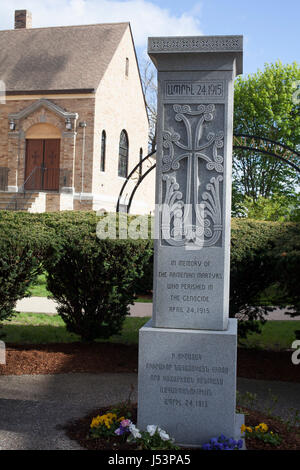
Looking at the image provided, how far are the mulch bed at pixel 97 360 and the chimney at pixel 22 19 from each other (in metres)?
26.7

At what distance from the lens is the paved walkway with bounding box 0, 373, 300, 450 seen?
4242 millimetres

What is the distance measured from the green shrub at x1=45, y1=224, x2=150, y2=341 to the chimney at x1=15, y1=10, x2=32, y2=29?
26.5 metres

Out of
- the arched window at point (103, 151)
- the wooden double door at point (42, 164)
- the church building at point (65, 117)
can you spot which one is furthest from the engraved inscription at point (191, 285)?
the arched window at point (103, 151)

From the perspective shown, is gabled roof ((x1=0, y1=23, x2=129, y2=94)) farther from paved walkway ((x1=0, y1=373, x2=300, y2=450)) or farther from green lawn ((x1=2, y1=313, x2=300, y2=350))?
paved walkway ((x1=0, y1=373, x2=300, y2=450))

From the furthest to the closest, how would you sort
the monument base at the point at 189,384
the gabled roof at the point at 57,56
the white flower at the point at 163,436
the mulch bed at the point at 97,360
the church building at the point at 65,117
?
the gabled roof at the point at 57,56
the church building at the point at 65,117
the mulch bed at the point at 97,360
the monument base at the point at 189,384
the white flower at the point at 163,436

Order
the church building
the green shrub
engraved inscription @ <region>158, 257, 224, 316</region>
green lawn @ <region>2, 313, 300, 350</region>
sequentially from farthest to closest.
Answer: the church building, green lawn @ <region>2, 313, 300, 350</region>, the green shrub, engraved inscription @ <region>158, 257, 224, 316</region>

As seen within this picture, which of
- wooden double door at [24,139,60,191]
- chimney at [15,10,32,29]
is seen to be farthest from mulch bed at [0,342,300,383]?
chimney at [15,10,32,29]

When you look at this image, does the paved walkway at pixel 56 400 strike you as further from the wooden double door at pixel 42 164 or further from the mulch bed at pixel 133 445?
the wooden double door at pixel 42 164

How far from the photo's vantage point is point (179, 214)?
14.6 feet

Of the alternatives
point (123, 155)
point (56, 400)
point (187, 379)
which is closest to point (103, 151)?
point (123, 155)

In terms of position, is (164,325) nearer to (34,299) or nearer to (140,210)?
(34,299)

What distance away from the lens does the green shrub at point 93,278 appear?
725 centimetres

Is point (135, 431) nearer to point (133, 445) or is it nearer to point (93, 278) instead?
point (133, 445)

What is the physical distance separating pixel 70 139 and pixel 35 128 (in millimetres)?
2082
